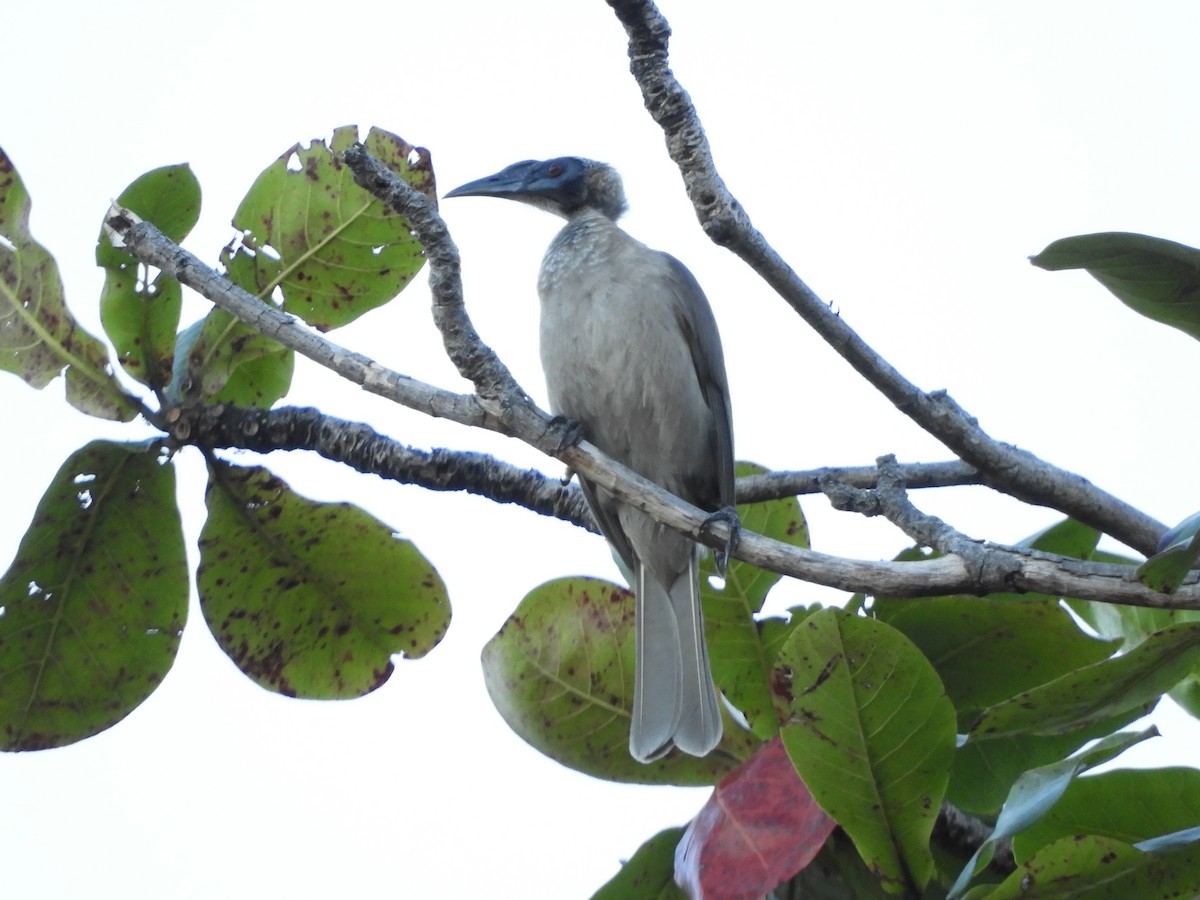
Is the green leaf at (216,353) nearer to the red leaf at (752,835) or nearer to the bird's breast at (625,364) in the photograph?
the bird's breast at (625,364)

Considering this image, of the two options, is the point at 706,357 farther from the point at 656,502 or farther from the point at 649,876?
the point at 649,876

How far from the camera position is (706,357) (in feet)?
13.9

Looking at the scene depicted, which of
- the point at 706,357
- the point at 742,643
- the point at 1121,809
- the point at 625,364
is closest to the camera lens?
the point at 1121,809

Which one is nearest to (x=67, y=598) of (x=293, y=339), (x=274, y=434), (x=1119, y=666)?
(x=274, y=434)

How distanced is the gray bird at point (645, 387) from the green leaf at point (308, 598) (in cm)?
89

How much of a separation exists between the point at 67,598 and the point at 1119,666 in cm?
222

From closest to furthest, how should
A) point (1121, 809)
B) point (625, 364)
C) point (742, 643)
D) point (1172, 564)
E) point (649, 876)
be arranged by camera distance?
point (1172, 564) < point (1121, 809) < point (649, 876) < point (742, 643) < point (625, 364)

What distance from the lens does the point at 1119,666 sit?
207cm

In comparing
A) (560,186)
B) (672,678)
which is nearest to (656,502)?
(672,678)

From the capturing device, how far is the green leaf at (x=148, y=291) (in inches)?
118

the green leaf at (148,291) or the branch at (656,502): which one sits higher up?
the green leaf at (148,291)

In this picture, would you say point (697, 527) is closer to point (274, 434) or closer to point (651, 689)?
point (651, 689)

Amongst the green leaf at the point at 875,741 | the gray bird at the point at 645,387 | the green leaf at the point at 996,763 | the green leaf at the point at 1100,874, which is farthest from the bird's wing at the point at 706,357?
the green leaf at the point at 1100,874

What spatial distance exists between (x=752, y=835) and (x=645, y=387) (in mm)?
2055
